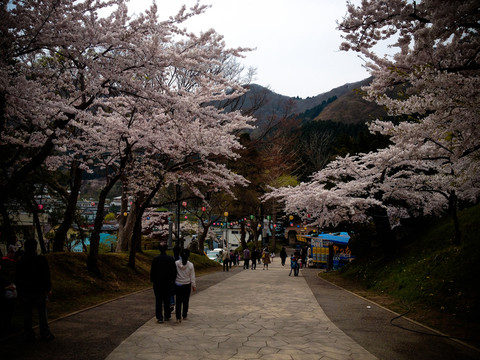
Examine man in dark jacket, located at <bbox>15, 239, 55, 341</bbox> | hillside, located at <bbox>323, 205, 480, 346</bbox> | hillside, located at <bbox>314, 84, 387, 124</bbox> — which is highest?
hillside, located at <bbox>314, 84, 387, 124</bbox>

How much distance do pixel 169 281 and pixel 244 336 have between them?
209 centimetres

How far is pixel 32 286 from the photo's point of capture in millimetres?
6051

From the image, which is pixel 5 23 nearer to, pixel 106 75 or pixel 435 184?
pixel 106 75

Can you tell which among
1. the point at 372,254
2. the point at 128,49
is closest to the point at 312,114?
the point at 372,254

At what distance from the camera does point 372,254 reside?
805 inches

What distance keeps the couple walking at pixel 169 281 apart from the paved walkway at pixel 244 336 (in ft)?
1.02

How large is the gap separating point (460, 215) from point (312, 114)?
139 metres

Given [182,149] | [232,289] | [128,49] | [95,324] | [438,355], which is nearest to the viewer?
[438,355]

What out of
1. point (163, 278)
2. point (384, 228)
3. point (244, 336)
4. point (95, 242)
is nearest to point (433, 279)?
point (384, 228)

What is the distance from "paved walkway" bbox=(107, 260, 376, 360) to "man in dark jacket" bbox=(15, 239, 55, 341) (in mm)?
1519

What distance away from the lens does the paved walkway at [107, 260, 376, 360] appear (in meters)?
5.66

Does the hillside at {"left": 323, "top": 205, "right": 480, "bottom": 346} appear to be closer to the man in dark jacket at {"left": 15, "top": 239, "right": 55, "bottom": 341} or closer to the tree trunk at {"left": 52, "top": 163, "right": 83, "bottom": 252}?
the man in dark jacket at {"left": 15, "top": 239, "right": 55, "bottom": 341}

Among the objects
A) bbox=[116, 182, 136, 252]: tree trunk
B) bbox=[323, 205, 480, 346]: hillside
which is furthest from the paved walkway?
bbox=[116, 182, 136, 252]: tree trunk

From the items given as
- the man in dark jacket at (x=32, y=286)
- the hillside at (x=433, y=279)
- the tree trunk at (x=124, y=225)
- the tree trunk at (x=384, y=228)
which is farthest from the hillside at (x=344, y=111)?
the man in dark jacket at (x=32, y=286)
